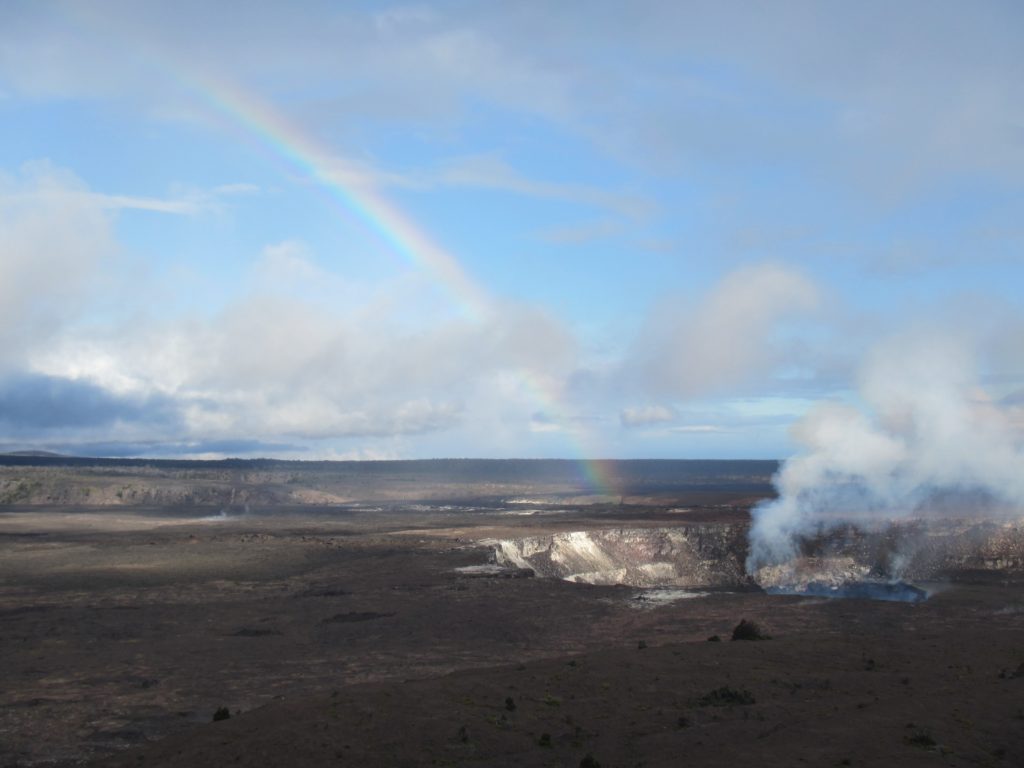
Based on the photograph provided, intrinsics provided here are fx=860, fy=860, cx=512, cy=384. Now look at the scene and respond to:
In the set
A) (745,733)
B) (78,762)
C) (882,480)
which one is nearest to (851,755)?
(745,733)

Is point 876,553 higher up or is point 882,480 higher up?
point 882,480

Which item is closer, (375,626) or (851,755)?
(851,755)

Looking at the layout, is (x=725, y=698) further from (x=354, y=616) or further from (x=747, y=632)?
(x=354, y=616)

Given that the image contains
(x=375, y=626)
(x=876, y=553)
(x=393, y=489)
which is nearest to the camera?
(x=375, y=626)

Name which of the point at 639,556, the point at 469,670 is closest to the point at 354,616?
the point at 469,670

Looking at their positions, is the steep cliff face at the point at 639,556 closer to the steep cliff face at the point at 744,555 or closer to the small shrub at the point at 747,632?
the steep cliff face at the point at 744,555

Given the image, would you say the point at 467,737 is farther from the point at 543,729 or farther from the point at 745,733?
the point at 745,733

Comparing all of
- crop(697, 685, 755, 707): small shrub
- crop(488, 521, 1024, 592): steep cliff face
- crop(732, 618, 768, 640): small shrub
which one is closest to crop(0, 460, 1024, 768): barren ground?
crop(697, 685, 755, 707): small shrub
